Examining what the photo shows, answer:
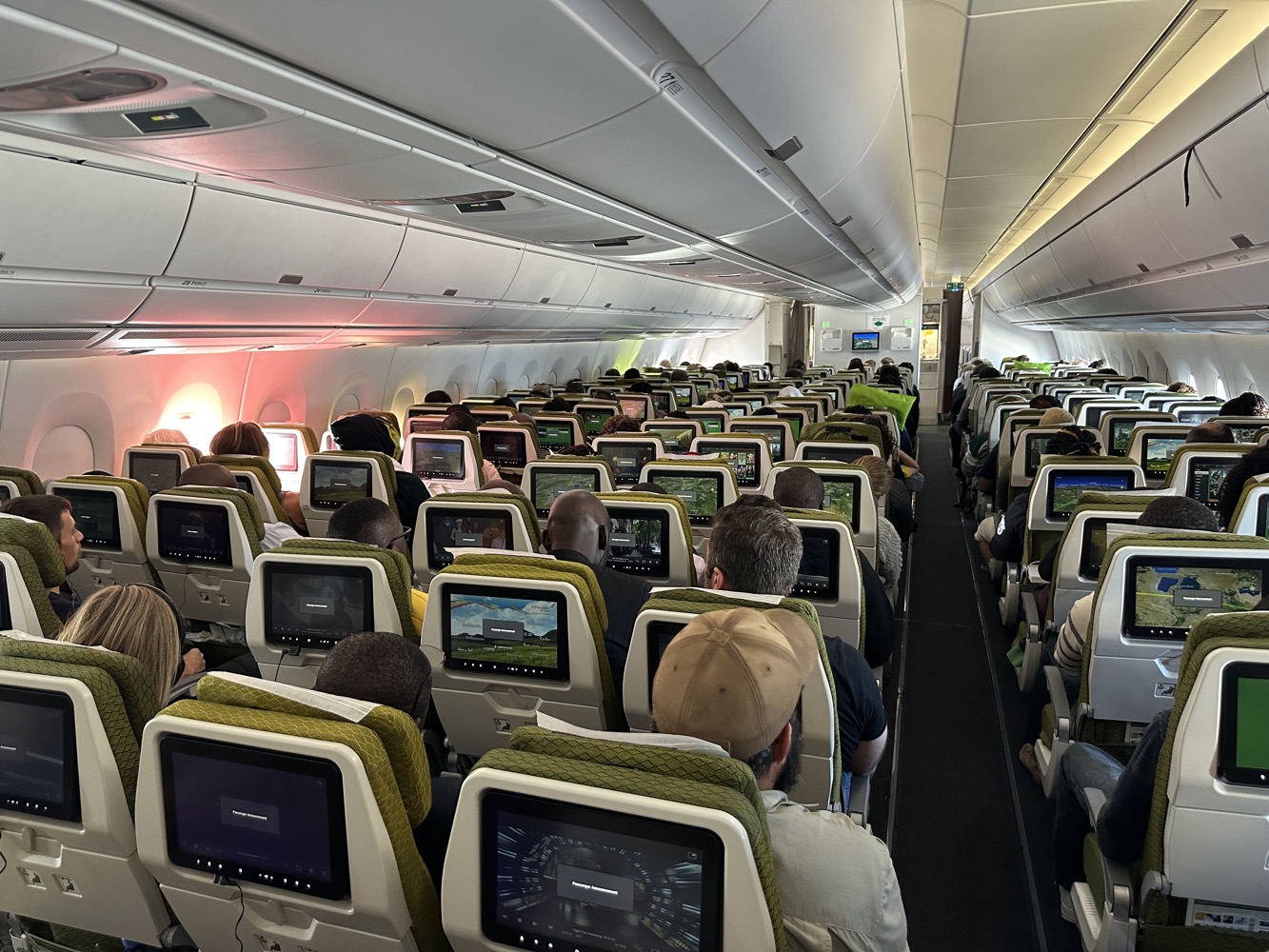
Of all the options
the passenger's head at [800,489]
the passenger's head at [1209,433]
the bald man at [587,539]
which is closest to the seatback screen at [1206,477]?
the passenger's head at [1209,433]

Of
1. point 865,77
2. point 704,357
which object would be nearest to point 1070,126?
point 865,77

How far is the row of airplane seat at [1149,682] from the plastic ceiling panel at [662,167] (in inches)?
96.5

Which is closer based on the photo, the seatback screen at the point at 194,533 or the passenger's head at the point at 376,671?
the passenger's head at the point at 376,671

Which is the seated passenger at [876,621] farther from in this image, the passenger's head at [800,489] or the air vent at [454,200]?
the air vent at [454,200]

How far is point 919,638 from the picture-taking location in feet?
22.1

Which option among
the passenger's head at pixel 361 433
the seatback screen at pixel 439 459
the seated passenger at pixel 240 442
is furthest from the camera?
the passenger's head at pixel 361 433

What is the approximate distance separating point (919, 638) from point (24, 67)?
19.9 feet

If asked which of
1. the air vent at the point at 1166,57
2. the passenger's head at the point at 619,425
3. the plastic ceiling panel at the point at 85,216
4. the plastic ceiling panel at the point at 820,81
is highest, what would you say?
the air vent at the point at 1166,57

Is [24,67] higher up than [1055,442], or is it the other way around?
[24,67]

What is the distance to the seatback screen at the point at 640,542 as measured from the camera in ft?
15.3

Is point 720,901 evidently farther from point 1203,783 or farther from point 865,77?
point 865,77

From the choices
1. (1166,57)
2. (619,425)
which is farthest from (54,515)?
(1166,57)

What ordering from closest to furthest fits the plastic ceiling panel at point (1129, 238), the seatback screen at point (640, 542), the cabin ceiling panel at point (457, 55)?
the cabin ceiling panel at point (457, 55) → the seatback screen at point (640, 542) → the plastic ceiling panel at point (1129, 238)

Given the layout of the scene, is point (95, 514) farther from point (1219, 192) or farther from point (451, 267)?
point (1219, 192)
